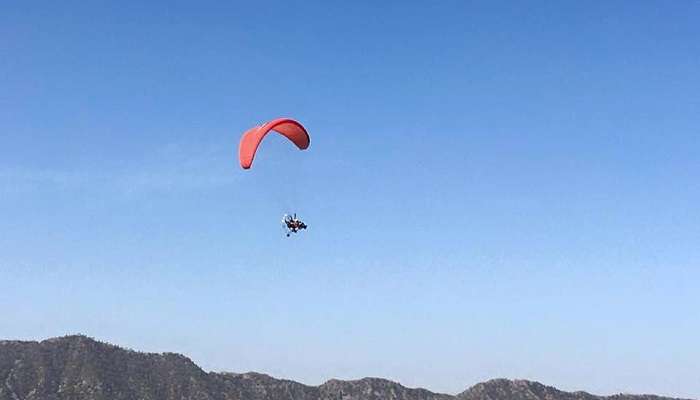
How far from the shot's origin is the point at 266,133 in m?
45.5

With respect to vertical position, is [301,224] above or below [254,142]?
below

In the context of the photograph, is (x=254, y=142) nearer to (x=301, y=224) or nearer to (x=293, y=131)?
(x=293, y=131)

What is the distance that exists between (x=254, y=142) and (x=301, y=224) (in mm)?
6908

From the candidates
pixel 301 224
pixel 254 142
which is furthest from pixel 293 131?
pixel 301 224

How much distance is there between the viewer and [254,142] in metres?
44.9

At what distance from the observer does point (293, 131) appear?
47656 mm

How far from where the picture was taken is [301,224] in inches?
1871

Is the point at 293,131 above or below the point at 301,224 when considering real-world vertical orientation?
above

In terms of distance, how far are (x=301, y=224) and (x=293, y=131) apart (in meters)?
6.69

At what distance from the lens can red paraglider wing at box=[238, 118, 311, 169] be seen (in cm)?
4481

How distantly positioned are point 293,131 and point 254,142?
3814 millimetres

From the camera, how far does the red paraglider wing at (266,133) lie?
1764 inches
